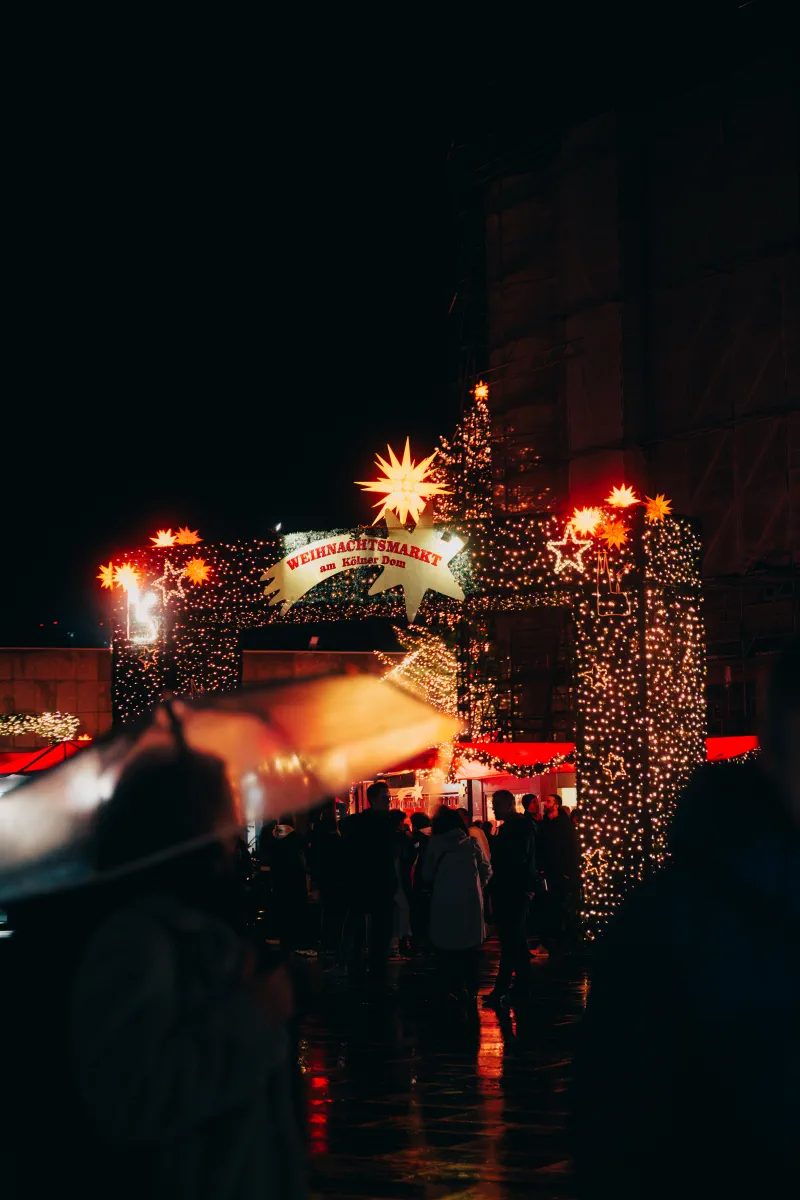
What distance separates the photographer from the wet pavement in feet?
24.8

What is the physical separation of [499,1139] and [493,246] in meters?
30.6

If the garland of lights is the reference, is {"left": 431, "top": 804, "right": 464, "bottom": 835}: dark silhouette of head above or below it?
below

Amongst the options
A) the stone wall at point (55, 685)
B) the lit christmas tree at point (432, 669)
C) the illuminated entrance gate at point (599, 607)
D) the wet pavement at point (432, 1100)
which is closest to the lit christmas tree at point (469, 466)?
the lit christmas tree at point (432, 669)

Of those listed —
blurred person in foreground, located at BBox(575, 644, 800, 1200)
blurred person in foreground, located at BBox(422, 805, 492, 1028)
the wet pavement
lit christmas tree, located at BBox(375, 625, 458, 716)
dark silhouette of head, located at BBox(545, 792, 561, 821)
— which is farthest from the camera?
lit christmas tree, located at BBox(375, 625, 458, 716)

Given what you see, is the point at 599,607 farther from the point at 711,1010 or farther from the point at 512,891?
the point at 711,1010

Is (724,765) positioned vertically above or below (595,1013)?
above

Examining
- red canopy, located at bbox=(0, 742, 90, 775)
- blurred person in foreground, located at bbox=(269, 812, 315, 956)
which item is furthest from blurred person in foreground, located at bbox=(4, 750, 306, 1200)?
red canopy, located at bbox=(0, 742, 90, 775)

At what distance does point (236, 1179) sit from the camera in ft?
8.42

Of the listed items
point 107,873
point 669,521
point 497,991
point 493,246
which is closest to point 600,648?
point 669,521

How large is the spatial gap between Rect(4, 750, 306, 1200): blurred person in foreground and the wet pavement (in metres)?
0.61

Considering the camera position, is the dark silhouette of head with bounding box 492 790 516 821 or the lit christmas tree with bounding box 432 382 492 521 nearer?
the dark silhouette of head with bounding box 492 790 516 821

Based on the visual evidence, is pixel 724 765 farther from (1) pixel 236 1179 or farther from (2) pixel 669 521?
(2) pixel 669 521

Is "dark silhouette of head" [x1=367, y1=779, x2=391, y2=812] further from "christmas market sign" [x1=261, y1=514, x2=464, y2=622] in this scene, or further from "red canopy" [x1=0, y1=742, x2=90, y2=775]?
"red canopy" [x1=0, y1=742, x2=90, y2=775]

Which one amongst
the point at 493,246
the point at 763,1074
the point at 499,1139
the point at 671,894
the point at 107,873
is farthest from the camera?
the point at 493,246
